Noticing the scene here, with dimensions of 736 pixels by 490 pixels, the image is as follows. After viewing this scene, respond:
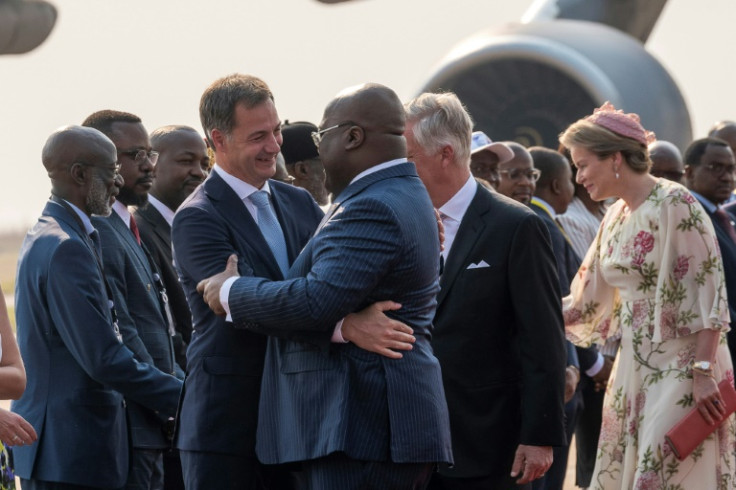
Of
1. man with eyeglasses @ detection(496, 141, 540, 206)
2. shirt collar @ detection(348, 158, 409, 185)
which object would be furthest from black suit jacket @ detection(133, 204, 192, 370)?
man with eyeglasses @ detection(496, 141, 540, 206)

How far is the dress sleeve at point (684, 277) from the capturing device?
4.12m

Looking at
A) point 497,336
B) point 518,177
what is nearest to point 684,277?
point 497,336

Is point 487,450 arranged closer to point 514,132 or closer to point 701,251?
point 701,251

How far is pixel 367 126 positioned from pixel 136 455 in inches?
57.8

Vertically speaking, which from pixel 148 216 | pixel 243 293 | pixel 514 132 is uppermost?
pixel 243 293

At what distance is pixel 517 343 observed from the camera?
141 inches

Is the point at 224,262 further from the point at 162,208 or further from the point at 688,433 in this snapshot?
the point at 688,433

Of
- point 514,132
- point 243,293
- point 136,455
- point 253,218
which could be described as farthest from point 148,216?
point 514,132

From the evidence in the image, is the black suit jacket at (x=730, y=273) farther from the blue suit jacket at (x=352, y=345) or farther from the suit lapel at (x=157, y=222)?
the blue suit jacket at (x=352, y=345)

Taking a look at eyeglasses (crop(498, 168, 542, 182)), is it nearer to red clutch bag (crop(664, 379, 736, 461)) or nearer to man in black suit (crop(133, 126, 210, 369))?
man in black suit (crop(133, 126, 210, 369))

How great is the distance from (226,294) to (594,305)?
79.8 inches

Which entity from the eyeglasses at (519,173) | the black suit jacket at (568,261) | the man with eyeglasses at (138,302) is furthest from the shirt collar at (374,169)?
the eyeglasses at (519,173)

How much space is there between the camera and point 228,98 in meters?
3.06

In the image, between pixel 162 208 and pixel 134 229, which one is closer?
pixel 134 229
